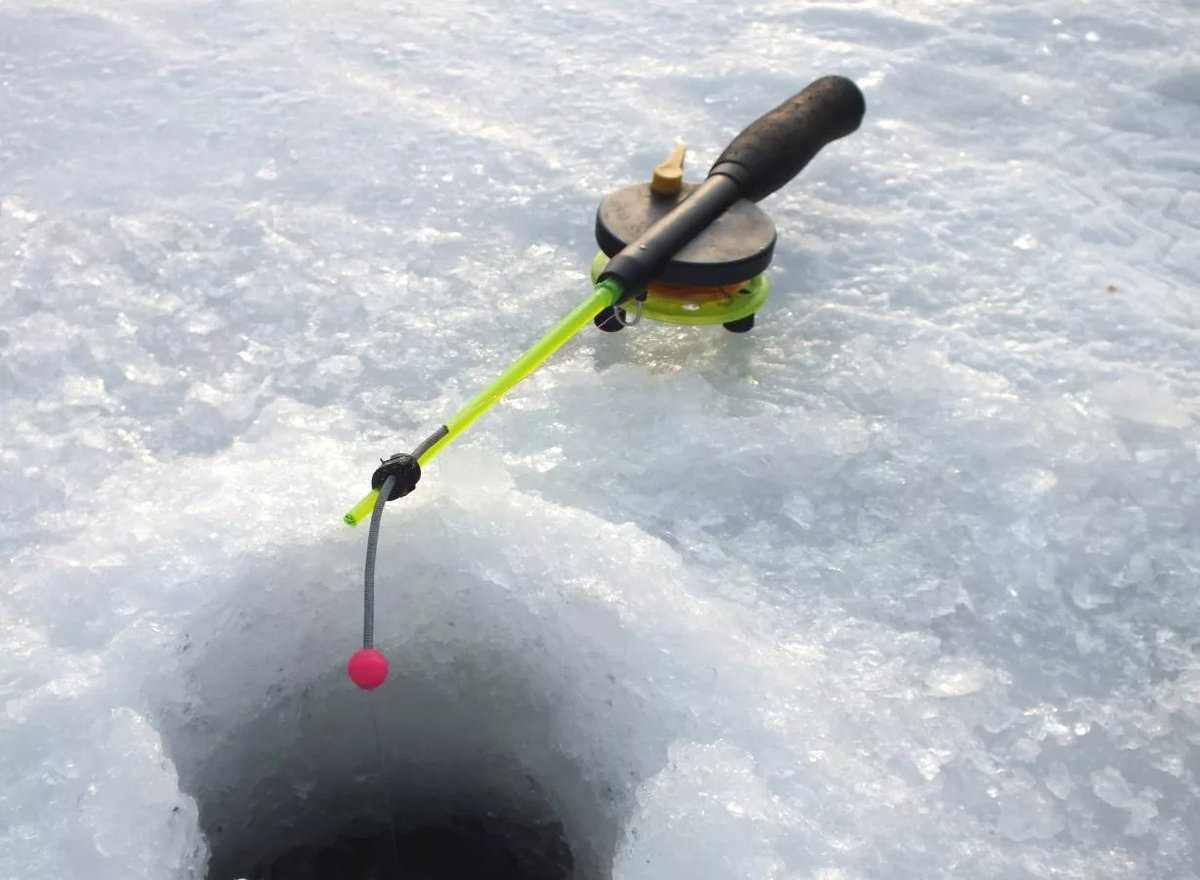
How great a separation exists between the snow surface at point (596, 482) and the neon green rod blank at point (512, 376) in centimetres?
8

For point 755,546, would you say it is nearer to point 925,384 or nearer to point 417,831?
point 925,384

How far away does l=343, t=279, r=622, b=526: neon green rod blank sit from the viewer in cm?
119

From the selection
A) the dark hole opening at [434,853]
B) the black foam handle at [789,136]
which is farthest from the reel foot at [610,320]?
the dark hole opening at [434,853]

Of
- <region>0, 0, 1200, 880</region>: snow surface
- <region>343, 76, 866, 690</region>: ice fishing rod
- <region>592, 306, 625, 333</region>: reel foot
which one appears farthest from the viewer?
<region>592, 306, 625, 333</region>: reel foot

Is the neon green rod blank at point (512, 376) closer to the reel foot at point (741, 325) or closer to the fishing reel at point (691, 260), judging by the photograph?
the fishing reel at point (691, 260)

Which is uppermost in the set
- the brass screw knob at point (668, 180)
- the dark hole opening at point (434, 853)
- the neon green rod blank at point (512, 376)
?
the brass screw knob at point (668, 180)

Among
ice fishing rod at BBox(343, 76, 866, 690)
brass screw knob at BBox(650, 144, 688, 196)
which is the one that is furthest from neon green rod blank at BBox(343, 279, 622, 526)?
brass screw knob at BBox(650, 144, 688, 196)

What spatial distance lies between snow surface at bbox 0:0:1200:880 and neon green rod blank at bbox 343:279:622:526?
8 centimetres

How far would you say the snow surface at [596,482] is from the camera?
111 cm

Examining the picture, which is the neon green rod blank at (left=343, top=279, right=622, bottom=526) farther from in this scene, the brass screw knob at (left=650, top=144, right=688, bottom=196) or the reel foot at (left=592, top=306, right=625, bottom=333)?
the brass screw knob at (left=650, top=144, right=688, bottom=196)

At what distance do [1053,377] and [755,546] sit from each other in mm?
551

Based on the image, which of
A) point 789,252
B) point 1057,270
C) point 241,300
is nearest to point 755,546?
point 789,252

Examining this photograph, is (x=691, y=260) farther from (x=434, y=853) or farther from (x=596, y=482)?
(x=434, y=853)

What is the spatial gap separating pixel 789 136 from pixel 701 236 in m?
0.26
